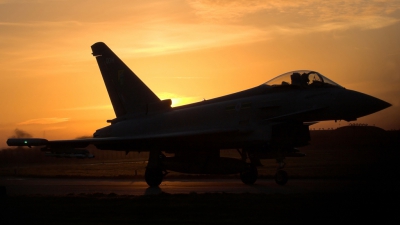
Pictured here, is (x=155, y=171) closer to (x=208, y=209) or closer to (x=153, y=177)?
(x=153, y=177)

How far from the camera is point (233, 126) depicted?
17.0 meters

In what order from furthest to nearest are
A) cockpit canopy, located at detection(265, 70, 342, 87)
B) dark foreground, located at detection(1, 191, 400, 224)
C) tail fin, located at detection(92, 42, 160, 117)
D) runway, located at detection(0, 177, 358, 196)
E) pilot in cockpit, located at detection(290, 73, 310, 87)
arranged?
tail fin, located at detection(92, 42, 160, 117) < pilot in cockpit, located at detection(290, 73, 310, 87) < cockpit canopy, located at detection(265, 70, 342, 87) < runway, located at detection(0, 177, 358, 196) < dark foreground, located at detection(1, 191, 400, 224)

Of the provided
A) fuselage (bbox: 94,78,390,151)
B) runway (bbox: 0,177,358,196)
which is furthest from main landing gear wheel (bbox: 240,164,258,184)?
fuselage (bbox: 94,78,390,151)

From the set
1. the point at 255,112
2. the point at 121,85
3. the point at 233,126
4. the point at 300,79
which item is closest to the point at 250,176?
the point at 233,126

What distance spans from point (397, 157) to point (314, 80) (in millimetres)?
4638

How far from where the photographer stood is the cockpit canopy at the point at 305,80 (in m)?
16.1

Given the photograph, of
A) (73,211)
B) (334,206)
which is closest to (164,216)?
(73,211)

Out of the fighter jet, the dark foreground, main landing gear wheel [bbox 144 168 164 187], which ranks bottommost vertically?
the dark foreground

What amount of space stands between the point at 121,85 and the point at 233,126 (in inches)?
222

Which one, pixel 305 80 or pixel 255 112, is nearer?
pixel 305 80

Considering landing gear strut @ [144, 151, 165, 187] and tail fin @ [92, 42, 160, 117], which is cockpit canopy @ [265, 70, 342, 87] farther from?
tail fin @ [92, 42, 160, 117]

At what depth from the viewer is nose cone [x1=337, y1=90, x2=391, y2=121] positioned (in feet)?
50.3

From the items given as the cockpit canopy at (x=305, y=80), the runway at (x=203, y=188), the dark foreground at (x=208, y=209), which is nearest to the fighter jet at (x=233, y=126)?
the cockpit canopy at (x=305, y=80)

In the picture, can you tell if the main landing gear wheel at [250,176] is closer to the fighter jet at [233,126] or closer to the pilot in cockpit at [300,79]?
the fighter jet at [233,126]
